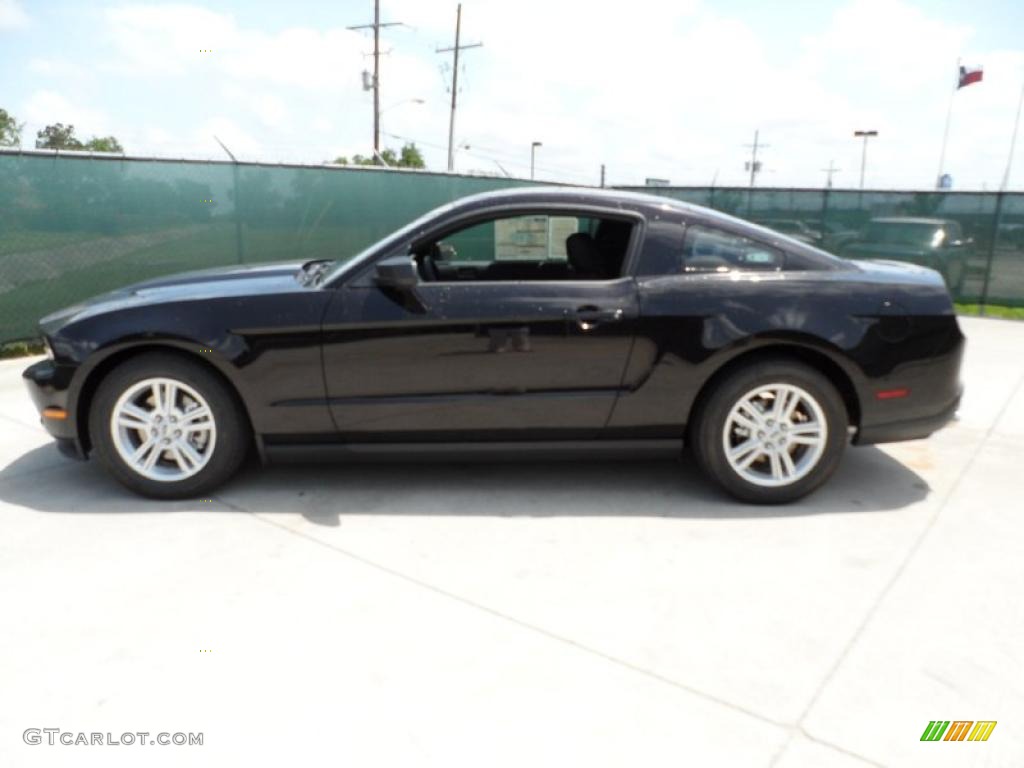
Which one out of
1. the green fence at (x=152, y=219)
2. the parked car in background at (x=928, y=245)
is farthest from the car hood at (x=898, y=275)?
the parked car in background at (x=928, y=245)

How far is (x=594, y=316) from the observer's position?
3.43 metres

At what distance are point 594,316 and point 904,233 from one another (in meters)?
9.75

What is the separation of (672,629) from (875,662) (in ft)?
2.10

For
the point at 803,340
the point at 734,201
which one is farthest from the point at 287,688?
the point at 734,201

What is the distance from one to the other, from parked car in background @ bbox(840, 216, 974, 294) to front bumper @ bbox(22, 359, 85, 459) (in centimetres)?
1104

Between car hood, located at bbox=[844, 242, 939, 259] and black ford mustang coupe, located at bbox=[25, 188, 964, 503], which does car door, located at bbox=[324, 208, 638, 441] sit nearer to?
black ford mustang coupe, located at bbox=[25, 188, 964, 503]

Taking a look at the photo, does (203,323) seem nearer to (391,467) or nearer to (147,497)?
(147,497)

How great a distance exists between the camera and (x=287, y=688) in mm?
2254

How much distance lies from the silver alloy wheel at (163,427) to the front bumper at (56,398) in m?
0.21

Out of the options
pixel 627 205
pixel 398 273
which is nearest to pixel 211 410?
pixel 398 273

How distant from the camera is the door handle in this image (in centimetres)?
342

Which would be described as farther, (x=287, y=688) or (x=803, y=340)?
(x=803, y=340)

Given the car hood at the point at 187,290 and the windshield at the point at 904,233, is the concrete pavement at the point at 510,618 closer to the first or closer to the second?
the car hood at the point at 187,290

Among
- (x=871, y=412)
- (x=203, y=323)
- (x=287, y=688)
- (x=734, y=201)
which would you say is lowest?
(x=287, y=688)
